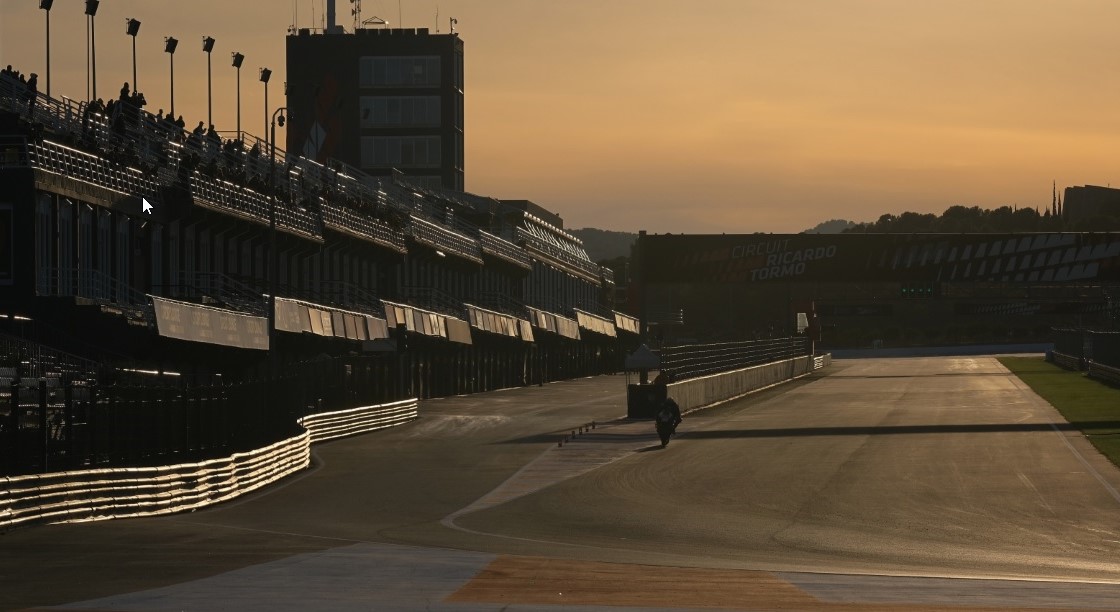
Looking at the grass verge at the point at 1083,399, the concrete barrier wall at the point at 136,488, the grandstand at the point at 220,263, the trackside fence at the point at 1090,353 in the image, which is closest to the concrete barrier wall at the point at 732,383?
the grandstand at the point at 220,263

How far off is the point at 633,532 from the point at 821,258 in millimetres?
78637

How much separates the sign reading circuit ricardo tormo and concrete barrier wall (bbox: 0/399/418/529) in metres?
67.3

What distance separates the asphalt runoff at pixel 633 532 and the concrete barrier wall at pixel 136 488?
1.28 feet

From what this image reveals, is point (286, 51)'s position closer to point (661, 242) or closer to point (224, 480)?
point (661, 242)

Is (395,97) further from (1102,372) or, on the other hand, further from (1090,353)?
(1102,372)

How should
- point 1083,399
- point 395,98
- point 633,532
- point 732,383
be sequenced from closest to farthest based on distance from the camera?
point 633,532
point 1083,399
point 732,383
point 395,98

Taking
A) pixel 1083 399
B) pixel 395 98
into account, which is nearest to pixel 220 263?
pixel 1083 399

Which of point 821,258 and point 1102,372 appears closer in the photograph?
point 1102,372

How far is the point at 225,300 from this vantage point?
49.7 meters

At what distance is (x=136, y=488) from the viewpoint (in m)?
26.2

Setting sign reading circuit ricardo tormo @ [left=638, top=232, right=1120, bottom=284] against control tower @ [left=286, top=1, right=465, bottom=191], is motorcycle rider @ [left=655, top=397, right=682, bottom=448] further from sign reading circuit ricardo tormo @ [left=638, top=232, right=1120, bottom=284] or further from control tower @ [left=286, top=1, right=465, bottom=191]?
control tower @ [left=286, top=1, right=465, bottom=191]

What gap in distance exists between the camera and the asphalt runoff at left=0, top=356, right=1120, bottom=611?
57.4 feet

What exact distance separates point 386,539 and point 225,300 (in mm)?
27558

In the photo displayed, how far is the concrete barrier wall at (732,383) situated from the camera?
194 feet
